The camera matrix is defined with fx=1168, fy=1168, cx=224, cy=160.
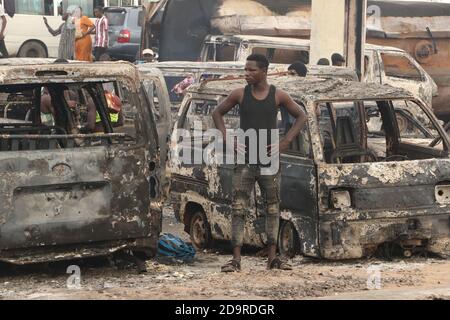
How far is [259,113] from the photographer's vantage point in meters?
9.29

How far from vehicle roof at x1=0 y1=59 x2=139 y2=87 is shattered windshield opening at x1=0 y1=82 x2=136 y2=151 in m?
0.22

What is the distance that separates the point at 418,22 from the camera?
2473 cm

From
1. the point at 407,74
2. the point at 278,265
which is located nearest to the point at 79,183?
the point at 278,265

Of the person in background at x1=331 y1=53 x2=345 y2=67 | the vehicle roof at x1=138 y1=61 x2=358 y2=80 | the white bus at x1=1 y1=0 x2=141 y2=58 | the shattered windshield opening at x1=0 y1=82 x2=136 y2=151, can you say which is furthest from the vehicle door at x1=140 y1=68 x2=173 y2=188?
the white bus at x1=1 y1=0 x2=141 y2=58

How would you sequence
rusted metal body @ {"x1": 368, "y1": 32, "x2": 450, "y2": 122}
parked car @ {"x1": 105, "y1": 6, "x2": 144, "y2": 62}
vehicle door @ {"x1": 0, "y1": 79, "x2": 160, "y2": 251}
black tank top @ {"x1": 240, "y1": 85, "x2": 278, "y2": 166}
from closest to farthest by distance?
vehicle door @ {"x1": 0, "y1": 79, "x2": 160, "y2": 251} → black tank top @ {"x1": 240, "y1": 85, "x2": 278, "y2": 166} → rusted metal body @ {"x1": 368, "y1": 32, "x2": 450, "y2": 122} → parked car @ {"x1": 105, "y1": 6, "x2": 144, "y2": 62}

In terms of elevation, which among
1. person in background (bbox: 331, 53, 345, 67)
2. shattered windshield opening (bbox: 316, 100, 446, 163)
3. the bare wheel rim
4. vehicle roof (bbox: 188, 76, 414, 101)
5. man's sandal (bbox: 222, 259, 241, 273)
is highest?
person in background (bbox: 331, 53, 345, 67)

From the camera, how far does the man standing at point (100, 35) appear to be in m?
27.7

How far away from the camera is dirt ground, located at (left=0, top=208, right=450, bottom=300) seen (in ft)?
26.8

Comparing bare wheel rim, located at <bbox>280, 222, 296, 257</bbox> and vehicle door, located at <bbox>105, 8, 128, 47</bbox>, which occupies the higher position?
vehicle door, located at <bbox>105, 8, 128, 47</bbox>

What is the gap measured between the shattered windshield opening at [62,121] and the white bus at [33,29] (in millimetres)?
18453

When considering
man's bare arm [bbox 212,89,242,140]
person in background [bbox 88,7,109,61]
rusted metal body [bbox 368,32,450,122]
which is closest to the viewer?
man's bare arm [bbox 212,89,242,140]

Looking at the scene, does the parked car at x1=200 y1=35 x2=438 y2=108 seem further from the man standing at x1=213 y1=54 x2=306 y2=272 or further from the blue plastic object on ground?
the man standing at x1=213 y1=54 x2=306 y2=272

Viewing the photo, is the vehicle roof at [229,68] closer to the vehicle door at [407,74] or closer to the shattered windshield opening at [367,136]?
the shattered windshield opening at [367,136]

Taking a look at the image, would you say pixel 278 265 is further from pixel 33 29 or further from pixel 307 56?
pixel 33 29
